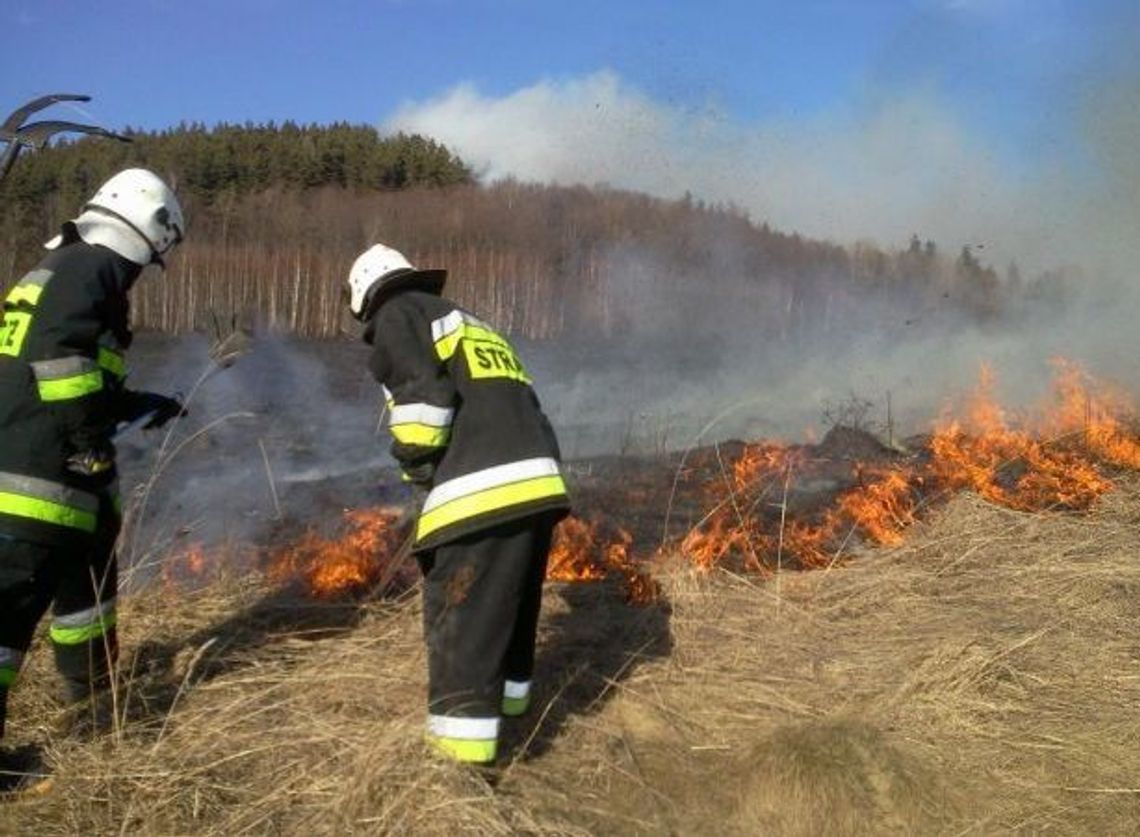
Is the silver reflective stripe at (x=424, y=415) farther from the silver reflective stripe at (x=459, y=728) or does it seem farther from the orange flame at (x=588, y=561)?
the orange flame at (x=588, y=561)

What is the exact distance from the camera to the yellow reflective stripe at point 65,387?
3.68 metres

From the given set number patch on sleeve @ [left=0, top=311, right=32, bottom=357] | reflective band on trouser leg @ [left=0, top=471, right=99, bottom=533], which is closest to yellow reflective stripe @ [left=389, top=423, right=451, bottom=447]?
reflective band on trouser leg @ [left=0, top=471, right=99, bottom=533]

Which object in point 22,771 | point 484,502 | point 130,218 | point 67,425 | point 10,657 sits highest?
point 130,218

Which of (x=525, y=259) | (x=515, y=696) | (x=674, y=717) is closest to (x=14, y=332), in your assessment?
(x=515, y=696)

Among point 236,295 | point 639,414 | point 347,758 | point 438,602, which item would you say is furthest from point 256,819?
point 236,295

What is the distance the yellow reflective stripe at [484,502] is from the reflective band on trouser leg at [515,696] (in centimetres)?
79

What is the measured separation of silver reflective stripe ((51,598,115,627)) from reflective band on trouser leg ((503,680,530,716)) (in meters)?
1.65

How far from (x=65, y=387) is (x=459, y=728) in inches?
73.0

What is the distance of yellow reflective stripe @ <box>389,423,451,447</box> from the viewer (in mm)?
3547

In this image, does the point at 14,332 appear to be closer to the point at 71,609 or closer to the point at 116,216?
the point at 116,216

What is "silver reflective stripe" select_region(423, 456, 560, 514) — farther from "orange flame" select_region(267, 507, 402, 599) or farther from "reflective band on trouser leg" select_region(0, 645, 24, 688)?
"orange flame" select_region(267, 507, 402, 599)

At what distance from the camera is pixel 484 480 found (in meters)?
3.55

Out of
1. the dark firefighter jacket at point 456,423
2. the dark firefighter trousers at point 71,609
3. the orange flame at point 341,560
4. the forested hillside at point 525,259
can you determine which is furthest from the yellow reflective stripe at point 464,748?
the forested hillside at point 525,259

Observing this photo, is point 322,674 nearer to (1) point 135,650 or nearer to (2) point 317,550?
(1) point 135,650
